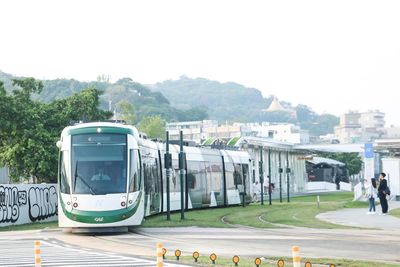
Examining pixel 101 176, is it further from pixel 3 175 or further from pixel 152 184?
pixel 3 175

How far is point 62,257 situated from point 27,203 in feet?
62.0

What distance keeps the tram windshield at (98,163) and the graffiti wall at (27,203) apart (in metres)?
9.37

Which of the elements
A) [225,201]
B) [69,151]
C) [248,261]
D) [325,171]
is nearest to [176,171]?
[225,201]

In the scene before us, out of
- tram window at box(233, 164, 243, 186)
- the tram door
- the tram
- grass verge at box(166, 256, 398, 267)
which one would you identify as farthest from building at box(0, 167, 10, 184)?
grass verge at box(166, 256, 398, 267)

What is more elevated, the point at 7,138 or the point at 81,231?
the point at 7,138

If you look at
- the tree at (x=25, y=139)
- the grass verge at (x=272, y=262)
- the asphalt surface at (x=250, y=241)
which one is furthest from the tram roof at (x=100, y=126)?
the tree at (x=25, y=139)

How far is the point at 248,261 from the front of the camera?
65.2ft

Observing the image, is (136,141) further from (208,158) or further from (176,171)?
(208,158)

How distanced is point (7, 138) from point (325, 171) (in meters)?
80.2

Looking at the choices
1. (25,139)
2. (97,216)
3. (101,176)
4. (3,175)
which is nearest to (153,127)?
(25,139)

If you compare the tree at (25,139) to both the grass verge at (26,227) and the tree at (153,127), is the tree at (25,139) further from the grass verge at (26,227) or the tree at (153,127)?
the tree at (153,127)

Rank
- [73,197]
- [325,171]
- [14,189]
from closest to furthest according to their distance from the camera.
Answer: [73,197] < [14,189] < [325,171]

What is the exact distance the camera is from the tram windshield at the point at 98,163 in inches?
1172

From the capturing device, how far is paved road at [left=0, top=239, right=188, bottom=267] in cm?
2027
